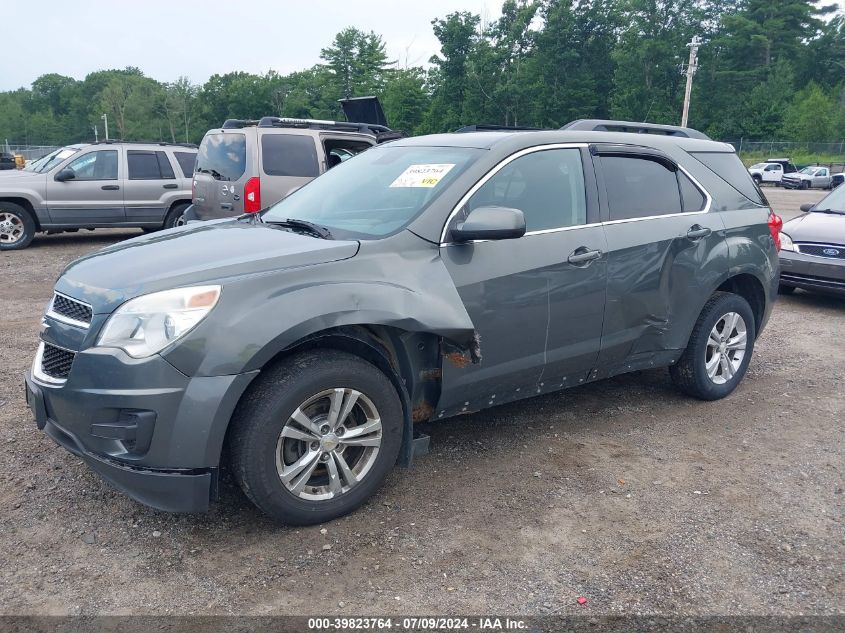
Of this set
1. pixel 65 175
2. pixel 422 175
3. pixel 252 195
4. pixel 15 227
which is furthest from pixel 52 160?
pixel 422 175

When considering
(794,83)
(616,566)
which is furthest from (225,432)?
(794,83)

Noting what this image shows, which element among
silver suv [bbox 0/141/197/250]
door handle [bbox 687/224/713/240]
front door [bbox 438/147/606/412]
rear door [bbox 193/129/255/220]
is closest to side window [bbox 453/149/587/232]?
front door [bbox 438/147/606/412]

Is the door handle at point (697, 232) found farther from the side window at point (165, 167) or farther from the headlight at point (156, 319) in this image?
the side window at point (165, 167)

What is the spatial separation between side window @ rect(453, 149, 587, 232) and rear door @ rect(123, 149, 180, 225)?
32.1 ft

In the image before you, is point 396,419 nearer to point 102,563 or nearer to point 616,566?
point 616,566

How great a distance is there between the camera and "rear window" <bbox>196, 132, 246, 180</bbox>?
29.4ft

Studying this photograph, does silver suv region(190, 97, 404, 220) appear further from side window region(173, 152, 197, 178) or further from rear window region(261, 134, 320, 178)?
side window region(173, 152, 197, 178)

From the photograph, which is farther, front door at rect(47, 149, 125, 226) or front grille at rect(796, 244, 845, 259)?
Answer: front door at rect(47, 149, 125, 226)

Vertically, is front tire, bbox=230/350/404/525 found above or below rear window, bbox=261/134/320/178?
below

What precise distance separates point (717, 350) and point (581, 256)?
161 centimetres

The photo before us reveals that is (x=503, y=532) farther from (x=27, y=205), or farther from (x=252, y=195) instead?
(x=27, y=205)

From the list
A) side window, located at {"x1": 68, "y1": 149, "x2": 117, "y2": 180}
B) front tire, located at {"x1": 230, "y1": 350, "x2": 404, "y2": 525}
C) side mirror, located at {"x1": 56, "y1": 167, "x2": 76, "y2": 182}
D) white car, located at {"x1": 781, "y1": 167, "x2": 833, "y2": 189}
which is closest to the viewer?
front tire, located at {"x1": 230, "y1": 350, "x2": 404, "y2": 525}

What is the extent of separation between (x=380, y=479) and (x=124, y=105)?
106567mm

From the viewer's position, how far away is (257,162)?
8883 millimetres
